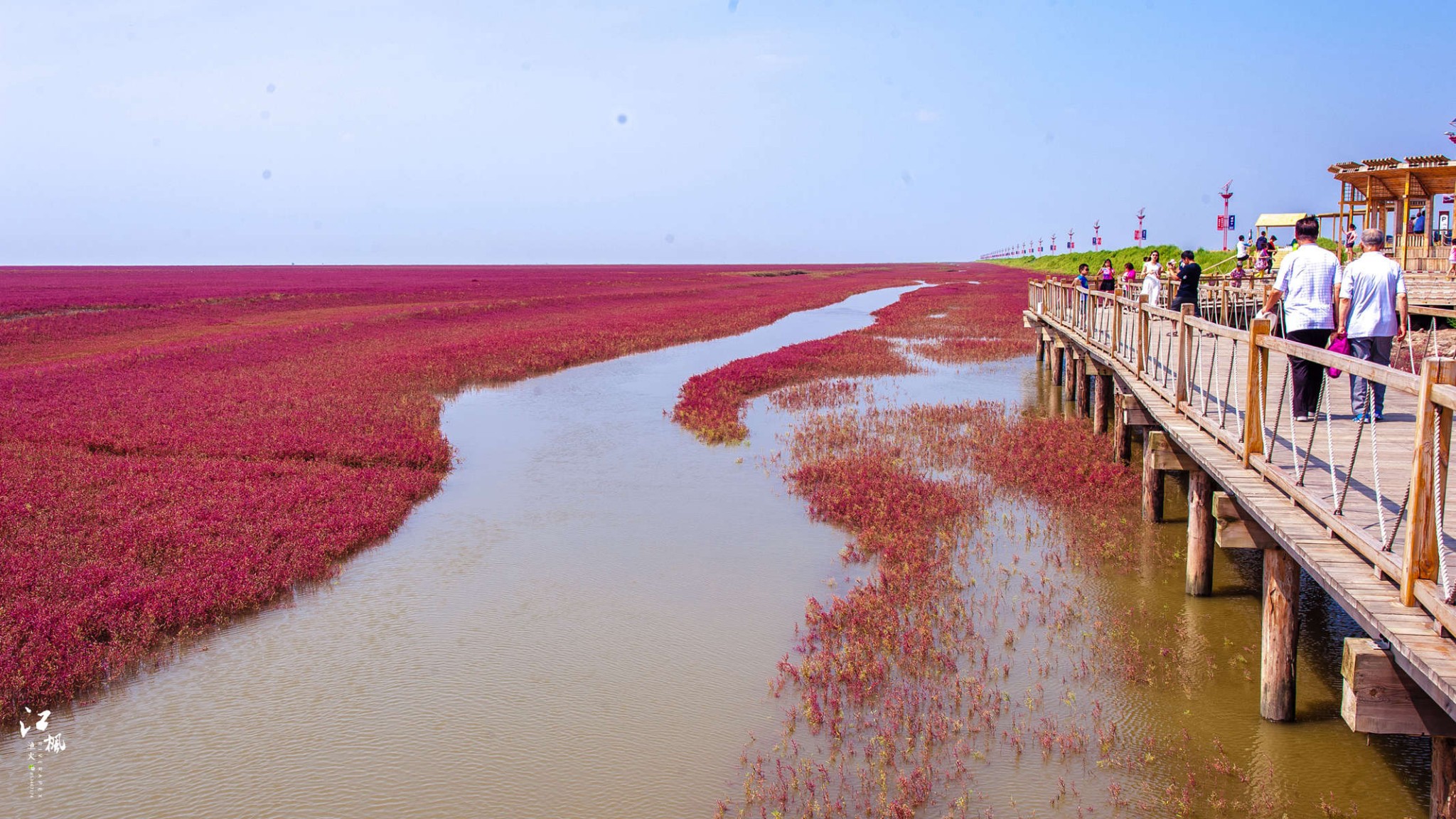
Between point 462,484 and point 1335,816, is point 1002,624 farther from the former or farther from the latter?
point 462,484

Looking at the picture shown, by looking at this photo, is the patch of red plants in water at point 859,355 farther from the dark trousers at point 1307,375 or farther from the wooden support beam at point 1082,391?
the dark trousers at point 1307,375

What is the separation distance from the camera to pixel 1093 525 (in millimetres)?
10906

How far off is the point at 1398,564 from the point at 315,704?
688cm

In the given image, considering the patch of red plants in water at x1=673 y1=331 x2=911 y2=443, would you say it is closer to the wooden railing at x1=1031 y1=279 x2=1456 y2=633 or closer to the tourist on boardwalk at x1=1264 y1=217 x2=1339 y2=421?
the wooden railing at x1=1031 y1=279 x2=1456 y2=633

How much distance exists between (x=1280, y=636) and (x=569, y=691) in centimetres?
Answer: 496

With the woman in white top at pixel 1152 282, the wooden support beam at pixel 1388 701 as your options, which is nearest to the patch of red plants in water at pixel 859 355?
the woman in white top at pixel 1152 282

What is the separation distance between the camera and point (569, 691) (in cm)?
718

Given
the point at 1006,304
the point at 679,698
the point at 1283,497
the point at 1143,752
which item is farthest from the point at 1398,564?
the point at 1006,304

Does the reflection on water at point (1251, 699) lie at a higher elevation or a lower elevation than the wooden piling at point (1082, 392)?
lower

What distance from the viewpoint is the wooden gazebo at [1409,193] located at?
18.9 metres

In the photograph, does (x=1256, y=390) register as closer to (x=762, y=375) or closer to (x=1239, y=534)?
(x=1239, y=534)

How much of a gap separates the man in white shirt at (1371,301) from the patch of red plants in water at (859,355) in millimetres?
9956

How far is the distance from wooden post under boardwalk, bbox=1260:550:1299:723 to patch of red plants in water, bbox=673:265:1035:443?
10688 millimetres

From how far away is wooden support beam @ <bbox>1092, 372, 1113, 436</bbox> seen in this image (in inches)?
612
